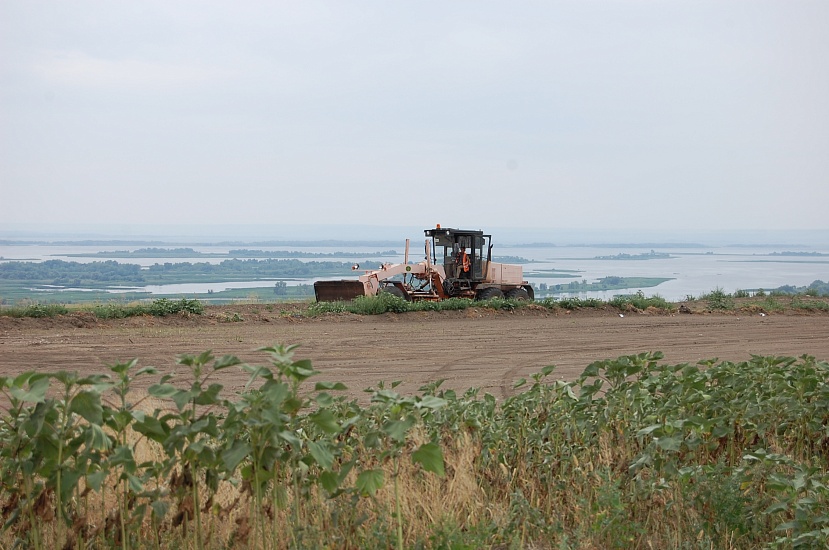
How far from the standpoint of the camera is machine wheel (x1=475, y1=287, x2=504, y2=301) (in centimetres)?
2877

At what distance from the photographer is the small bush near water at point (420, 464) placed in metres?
4.25

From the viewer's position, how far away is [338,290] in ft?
91.0

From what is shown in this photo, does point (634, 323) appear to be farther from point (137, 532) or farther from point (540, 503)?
point (137, 532)

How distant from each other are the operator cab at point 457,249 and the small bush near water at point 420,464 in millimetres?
21751

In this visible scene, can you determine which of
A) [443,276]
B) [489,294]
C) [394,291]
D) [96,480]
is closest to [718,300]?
[489,294]

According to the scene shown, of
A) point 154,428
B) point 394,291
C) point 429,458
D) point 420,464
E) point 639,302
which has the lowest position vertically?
point 639,302

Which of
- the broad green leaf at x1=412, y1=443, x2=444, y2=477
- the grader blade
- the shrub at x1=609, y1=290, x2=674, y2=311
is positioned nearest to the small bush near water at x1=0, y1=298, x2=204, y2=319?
the grader blade

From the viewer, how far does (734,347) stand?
18.1 metres

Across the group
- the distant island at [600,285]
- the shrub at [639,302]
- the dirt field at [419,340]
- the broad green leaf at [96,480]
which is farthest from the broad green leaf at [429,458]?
the distant island at [600,285]

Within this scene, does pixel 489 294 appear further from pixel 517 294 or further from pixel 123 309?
pixel 123 309

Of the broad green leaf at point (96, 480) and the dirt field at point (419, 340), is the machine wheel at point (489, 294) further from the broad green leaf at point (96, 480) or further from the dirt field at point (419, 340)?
the broad green leaf at point (96, 480)

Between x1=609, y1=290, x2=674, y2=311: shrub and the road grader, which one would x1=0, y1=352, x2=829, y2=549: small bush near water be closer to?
x1=609, y1=290, x2=674, y2=311: shrub

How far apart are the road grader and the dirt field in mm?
2876

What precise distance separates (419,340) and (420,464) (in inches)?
536
